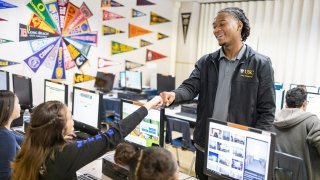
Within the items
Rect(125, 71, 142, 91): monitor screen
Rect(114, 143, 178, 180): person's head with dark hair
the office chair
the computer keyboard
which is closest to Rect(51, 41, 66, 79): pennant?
Rect(125, 71, 142, 91): monitor screen

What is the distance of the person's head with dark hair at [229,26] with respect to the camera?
188 centimetres

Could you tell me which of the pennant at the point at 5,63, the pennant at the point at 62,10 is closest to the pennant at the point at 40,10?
the pennant at the point at 62,10

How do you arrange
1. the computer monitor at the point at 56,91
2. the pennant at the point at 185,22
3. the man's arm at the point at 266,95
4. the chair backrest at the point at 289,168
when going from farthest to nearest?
the pennant at the point at 185,22 < the computer monitor at the point at 56,91 < the chair backrest at the point at 289,168 < the man's arm at the point at 266,95

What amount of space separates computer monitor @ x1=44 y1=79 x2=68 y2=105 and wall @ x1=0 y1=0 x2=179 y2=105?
6.76 ft

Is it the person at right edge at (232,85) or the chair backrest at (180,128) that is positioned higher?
the person at right edge at (232,85)

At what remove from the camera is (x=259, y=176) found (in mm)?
1597

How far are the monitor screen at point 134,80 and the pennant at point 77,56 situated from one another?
38.1 inches

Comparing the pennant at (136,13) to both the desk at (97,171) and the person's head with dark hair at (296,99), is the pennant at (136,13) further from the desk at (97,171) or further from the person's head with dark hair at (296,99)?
the desk at (97,171)

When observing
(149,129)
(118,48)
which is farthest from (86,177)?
(118,48)

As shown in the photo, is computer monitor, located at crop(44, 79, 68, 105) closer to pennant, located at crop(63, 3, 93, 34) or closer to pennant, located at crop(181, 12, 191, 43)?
pennant, located at crop(63, 3, 93, 34)

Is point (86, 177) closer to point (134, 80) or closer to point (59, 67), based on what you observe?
point (59, 67)

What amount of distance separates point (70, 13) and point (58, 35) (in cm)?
45

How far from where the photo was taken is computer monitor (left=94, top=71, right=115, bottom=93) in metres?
6.25

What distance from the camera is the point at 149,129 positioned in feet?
7.32
